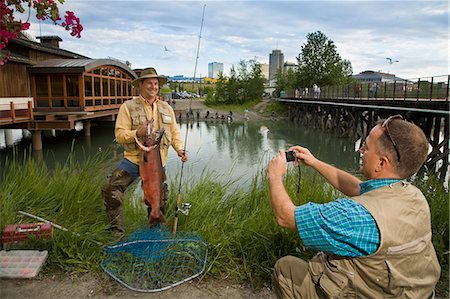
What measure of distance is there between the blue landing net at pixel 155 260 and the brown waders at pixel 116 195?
10.7 inches

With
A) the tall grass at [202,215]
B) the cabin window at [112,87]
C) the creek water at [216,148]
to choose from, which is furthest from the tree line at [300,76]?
the tall grass at [202,215]

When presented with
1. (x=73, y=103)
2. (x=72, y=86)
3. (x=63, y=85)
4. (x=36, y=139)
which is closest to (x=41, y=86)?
(x=63, y=85)

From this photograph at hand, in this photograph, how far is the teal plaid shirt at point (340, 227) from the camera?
127cm

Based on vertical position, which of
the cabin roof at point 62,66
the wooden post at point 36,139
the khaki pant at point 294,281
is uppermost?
the cabin roof at point 62,66

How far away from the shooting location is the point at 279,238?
8.46 ft

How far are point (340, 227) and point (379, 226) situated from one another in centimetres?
13

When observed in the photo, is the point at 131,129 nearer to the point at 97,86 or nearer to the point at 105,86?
the point at 97,86

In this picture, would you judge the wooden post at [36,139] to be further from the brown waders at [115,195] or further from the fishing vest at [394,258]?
the fishing vest at [394,258]

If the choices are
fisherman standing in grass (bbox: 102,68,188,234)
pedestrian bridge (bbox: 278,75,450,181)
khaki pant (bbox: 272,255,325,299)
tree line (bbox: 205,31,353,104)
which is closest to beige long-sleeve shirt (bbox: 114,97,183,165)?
fisherman standing in grass (bbox: 102,68,188,234)

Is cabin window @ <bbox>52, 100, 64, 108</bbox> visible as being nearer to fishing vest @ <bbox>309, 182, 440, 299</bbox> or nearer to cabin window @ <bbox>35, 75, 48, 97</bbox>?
cabin window @ <bbox>35, 75, 48, 97</bbox>

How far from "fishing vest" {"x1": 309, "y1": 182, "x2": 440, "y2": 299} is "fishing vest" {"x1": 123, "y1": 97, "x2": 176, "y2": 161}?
183 cm

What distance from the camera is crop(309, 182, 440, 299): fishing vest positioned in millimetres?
1282

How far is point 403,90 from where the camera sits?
14.1m

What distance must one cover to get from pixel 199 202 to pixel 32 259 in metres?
1.45
